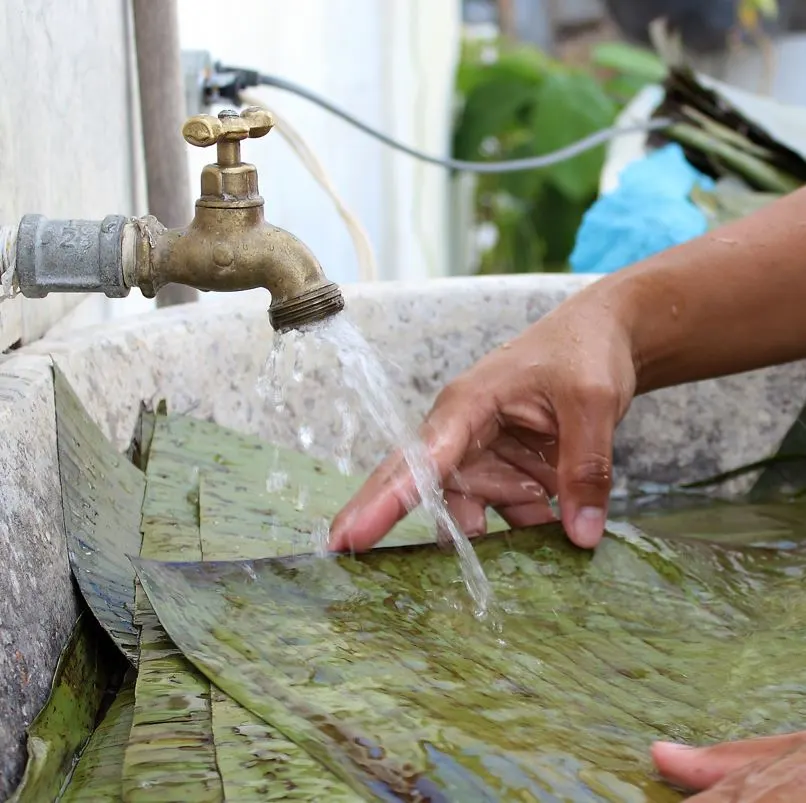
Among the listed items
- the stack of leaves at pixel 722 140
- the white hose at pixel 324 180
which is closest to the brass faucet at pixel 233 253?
the white hose at pixel 324 180

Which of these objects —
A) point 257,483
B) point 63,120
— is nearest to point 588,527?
point 257,483

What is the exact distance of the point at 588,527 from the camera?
1.21 m

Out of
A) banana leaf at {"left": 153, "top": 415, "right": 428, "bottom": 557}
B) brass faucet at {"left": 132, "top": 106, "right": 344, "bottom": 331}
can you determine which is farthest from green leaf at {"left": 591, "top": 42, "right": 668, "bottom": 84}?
brass faucet at {"left": 132, "top": 106, "right": 344, "bottom": 331}

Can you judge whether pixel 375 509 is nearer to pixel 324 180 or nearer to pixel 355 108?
pixel 324 180

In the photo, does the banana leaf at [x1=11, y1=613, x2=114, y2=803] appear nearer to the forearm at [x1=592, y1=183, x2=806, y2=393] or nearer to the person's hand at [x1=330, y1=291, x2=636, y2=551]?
the person's hand at [x1=330, y1=291, x2=636, y2=551]

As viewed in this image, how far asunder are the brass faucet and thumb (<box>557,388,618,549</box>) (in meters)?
0.40

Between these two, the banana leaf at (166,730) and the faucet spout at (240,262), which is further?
the faucet spout at (240,262)

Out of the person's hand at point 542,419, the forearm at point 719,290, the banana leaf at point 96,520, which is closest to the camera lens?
the banana leaf at point 96,520

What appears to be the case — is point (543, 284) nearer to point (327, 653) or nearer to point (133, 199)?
point (133, 199)

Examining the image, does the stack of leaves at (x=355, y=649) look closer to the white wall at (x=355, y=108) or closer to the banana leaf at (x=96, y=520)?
the banana leaf at (x=96, y=520)

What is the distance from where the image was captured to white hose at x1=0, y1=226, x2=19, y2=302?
0.93 meters

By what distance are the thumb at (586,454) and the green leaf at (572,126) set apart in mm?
3953

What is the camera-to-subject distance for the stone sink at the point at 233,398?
2.84 ft

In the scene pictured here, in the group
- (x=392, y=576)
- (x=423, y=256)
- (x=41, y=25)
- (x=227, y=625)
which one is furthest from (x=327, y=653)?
(x=423, y=256)
